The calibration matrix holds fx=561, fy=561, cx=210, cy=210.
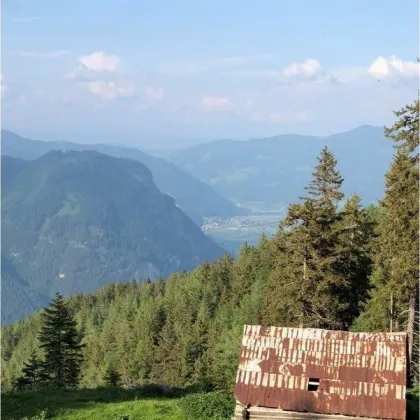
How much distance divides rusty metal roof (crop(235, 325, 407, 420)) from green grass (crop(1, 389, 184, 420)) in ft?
17.0

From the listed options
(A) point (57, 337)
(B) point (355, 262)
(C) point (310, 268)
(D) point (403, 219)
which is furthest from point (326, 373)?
(A) point (57, 337)

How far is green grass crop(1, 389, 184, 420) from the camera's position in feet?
83.6

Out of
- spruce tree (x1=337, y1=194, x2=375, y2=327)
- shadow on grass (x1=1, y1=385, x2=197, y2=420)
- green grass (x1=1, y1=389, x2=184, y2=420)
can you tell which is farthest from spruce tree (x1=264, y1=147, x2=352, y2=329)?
green grass (x1=1, y1=389, x2=184, y2=420)

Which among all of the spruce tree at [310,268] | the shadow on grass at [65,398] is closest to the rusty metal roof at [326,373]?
the shadow on grass at [65,398]

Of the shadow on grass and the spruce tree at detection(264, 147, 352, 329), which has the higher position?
the spruce tree at detection(264, 147, 352, 329)

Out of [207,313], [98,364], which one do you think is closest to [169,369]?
[207,313]

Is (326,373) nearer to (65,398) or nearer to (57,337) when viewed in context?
(65,398)

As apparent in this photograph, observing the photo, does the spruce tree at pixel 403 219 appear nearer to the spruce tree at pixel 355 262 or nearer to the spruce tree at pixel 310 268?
the spruce tree at pixel 310 268

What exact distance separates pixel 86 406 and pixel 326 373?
13.5 meters

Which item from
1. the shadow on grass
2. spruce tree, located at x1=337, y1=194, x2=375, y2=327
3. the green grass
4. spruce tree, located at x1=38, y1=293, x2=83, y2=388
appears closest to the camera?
the green grass

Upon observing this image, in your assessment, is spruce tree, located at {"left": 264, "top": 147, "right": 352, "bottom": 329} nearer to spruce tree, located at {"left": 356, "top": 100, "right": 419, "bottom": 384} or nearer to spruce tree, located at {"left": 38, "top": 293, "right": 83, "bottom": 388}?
spruce tree, located at {"left": 356, "top": 100, "right": 419, "bottom": 384}

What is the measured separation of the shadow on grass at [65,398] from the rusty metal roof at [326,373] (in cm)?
1110

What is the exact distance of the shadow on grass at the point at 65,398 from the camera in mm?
27553

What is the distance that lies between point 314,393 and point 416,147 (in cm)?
1622
